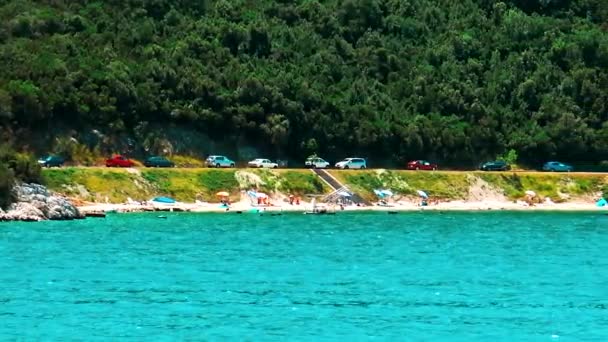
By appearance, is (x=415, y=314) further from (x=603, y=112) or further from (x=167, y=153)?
(x=603, y=112)

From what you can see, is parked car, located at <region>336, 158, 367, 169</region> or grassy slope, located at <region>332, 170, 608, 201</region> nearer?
grassy slope, located at <region>332, 170, 608, 201</region>

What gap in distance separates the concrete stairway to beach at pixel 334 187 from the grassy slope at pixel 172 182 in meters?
1.11

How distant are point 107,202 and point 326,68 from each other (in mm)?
53620

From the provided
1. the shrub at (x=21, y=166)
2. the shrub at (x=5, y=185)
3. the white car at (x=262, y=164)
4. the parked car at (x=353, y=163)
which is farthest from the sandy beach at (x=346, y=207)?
the parked car at (x=353, y=163)

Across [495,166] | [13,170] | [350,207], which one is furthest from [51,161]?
[495,166]

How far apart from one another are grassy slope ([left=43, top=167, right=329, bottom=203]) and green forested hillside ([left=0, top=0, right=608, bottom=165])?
37.9 feet

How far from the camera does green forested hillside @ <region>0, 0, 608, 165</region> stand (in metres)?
157

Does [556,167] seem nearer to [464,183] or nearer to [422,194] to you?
[464,183]

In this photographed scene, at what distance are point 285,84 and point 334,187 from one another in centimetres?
2270

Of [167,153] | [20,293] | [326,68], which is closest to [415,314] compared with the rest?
[20,293]

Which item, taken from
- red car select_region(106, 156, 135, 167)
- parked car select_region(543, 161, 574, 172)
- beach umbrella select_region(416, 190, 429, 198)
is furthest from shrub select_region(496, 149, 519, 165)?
red car select_region(106, 156, 135, 167)

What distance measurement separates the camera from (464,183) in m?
160

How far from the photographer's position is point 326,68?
18375 centimetres

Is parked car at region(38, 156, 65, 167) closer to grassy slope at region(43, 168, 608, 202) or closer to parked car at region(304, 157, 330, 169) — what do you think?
grassy slope at region(43, 168, 608, 202)
